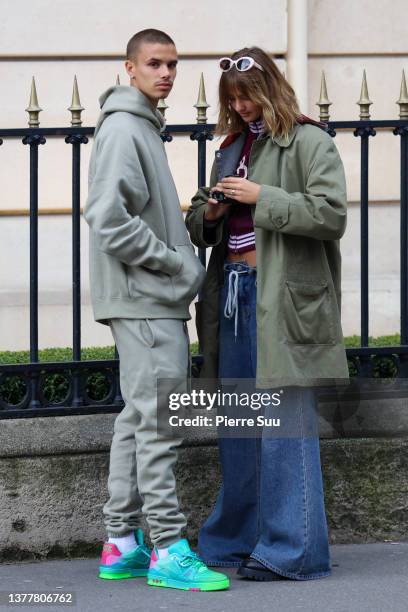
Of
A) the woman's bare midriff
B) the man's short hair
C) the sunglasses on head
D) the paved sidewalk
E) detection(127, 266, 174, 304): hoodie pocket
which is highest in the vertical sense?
the man's short hair

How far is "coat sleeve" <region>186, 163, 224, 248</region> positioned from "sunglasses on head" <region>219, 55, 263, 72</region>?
0.46 meters

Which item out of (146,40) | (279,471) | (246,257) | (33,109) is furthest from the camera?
(33,109)

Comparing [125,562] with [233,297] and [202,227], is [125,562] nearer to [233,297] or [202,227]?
[233,297]

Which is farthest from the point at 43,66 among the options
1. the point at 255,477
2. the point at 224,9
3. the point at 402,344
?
the point at 255,477

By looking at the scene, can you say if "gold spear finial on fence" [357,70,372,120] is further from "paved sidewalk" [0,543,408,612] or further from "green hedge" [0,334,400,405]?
"paved sidewalk" [0,543,408,612]

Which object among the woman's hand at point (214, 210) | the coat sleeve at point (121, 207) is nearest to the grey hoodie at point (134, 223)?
the coat sleeve at point (121, 207)

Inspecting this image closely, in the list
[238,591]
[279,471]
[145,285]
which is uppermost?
[145,285]

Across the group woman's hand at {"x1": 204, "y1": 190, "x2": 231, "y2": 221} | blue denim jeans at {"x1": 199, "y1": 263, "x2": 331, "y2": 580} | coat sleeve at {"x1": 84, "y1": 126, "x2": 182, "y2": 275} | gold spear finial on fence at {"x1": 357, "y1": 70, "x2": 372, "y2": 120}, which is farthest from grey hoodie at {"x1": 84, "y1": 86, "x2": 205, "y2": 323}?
gold spear finial on fence at {"x1": 357, "y1": 70, "x2": 372, "y2": 120}

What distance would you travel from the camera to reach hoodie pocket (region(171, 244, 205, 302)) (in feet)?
16.7

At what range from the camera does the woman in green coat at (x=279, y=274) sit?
199 inches

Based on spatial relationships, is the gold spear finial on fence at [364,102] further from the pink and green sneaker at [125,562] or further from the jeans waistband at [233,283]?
the pink and green sneaker at [125,562]

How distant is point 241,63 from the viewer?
5.10m

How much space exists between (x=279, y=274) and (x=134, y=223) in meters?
0.57

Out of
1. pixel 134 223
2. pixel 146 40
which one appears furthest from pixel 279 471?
pixel 146 40
